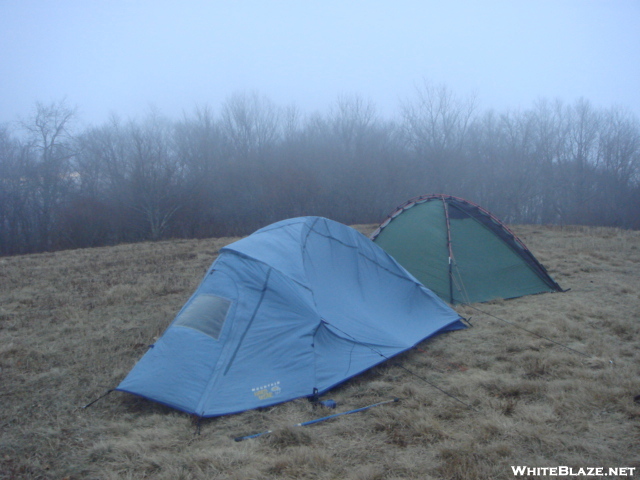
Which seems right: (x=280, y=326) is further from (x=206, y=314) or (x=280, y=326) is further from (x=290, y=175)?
(x=290, y=175)

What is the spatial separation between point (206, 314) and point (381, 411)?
194 cm

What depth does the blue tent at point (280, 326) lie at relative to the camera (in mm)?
4184

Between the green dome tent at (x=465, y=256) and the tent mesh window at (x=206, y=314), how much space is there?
3945mm

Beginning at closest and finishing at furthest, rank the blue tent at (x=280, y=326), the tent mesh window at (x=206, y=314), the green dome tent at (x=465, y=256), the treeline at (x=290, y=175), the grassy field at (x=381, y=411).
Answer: the grassy field at (x=381, y=411) < the blue tent at (x=280, y=326) < the tent mesh window at (x=206, y=314) < the green dome tent at (x=465, y=256) < the treeline at (x=290, y=175)

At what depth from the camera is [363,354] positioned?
4.87m

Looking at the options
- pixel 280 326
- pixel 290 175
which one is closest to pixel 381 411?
pixel 280 326

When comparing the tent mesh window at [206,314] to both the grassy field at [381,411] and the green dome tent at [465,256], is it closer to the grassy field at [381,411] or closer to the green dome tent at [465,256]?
the grassy field at [381,411]

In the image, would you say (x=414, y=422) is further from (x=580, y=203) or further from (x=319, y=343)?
(x=580, y=203)

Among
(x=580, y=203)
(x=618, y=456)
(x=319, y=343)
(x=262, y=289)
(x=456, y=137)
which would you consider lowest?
(x=618, y=456)

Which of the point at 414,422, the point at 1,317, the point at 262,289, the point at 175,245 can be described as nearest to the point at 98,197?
the point at 175,245

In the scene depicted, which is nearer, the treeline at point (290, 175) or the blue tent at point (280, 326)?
the blue tent at point (280, 326)

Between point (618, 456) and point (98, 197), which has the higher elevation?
point (98, 197)

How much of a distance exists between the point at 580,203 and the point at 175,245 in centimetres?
2858

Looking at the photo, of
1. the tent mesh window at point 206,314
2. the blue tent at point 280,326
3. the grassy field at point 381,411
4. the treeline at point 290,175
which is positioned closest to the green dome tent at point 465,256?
the grassy field at point 381,411
